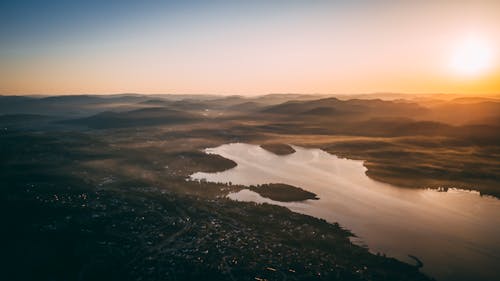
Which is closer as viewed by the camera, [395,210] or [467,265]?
[467,265]

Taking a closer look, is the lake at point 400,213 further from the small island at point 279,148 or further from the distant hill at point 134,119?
the distant hill at point 134,119

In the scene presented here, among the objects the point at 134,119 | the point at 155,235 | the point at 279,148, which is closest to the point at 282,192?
the point at 155,235

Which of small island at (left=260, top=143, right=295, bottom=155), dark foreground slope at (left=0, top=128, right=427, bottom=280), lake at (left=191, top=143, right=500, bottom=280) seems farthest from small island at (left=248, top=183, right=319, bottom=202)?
small island at (left=260, top=143, right=295, bottom=155)

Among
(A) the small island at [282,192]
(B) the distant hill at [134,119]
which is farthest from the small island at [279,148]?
(B) the distant hill at [134,119]

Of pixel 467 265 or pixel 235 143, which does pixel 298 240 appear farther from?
pixel 235 143

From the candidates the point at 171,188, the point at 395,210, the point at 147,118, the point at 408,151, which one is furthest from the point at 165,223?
the point at 147,118

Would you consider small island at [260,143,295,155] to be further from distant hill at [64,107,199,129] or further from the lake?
distant hill at [64,107,199,129]
